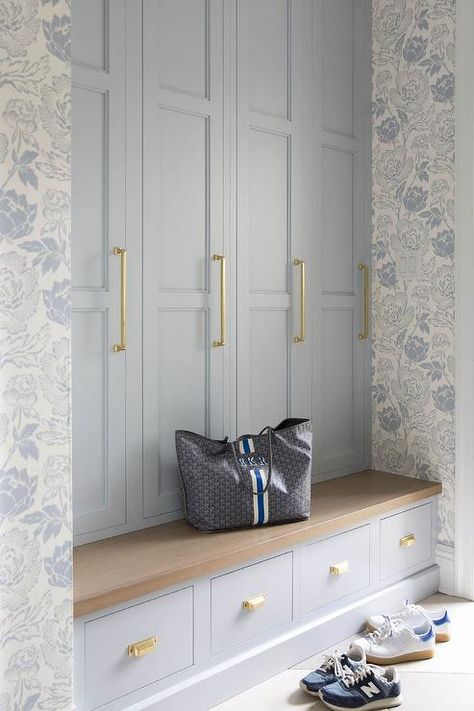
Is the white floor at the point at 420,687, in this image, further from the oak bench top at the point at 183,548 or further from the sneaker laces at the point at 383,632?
the oak bench top at the point at 183,548

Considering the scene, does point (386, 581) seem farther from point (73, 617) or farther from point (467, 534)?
point (73, 617)

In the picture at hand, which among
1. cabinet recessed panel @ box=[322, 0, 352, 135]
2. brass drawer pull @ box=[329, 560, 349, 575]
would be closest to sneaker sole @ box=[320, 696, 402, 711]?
brass drawer pull @ box=[329, 560, 349, 575]

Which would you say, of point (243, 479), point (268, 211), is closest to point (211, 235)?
point (268, 211)

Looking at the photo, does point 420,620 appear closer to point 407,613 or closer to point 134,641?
point 407,613

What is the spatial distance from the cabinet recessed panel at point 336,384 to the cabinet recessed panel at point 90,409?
1.03 m

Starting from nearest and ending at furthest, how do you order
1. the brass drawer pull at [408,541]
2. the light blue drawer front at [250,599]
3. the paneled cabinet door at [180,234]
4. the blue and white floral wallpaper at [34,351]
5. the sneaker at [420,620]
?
the blue and white floral wallpaper at [34,351] < the light blue drawer front at [250,599] < the paneled cabinet door at [180,234] < the sneaker at [420,620] < the brass drawer pull at [408,541]

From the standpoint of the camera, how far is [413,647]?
2326 millimetres

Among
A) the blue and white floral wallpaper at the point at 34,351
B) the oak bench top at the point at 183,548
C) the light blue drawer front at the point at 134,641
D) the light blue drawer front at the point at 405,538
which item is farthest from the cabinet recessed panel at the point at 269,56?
the light blue drawer front at the point at 134,641

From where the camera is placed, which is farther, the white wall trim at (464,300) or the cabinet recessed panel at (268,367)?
the white wall trim at (464,300)

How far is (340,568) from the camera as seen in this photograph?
247 cm

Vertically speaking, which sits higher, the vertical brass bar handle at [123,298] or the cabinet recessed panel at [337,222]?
the cabinet recessed panel at [337,222]

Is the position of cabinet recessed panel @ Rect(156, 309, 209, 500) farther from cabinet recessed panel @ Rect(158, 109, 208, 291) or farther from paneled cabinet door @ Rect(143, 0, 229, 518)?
cabinet recessed panel @ Rect(158, 109, 208, 291)

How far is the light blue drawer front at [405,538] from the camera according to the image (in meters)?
2.69

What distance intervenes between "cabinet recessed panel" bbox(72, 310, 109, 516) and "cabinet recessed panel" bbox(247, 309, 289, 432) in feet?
2.06
